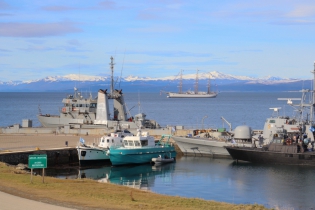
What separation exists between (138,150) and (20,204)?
94.0 feet

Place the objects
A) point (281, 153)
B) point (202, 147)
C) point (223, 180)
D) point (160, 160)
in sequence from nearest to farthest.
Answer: point (223, 180) < point (281, 153) < point (160, 160) < point (202, 147)

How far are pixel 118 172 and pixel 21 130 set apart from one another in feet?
67.7

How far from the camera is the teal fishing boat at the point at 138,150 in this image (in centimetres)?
4856

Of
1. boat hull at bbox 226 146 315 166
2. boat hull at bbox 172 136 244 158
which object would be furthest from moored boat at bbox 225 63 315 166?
boat hull at bbox 172 136 244 158

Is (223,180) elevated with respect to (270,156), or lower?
lower

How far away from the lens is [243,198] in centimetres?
3378

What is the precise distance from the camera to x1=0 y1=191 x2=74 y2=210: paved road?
20.6m

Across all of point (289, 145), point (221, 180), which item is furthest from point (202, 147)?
point (221, 180)

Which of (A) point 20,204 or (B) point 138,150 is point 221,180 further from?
(A) point 20,204

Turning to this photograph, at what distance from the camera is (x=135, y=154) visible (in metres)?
49.6

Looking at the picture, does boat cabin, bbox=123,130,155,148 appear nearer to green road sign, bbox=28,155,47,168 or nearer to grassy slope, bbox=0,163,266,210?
grassy slope, bbox=0,163,266,210

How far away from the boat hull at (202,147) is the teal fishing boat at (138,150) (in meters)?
2.93

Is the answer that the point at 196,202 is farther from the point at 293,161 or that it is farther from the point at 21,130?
the point at 21,130

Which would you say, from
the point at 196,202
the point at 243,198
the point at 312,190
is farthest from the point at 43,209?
the point at 312,190
